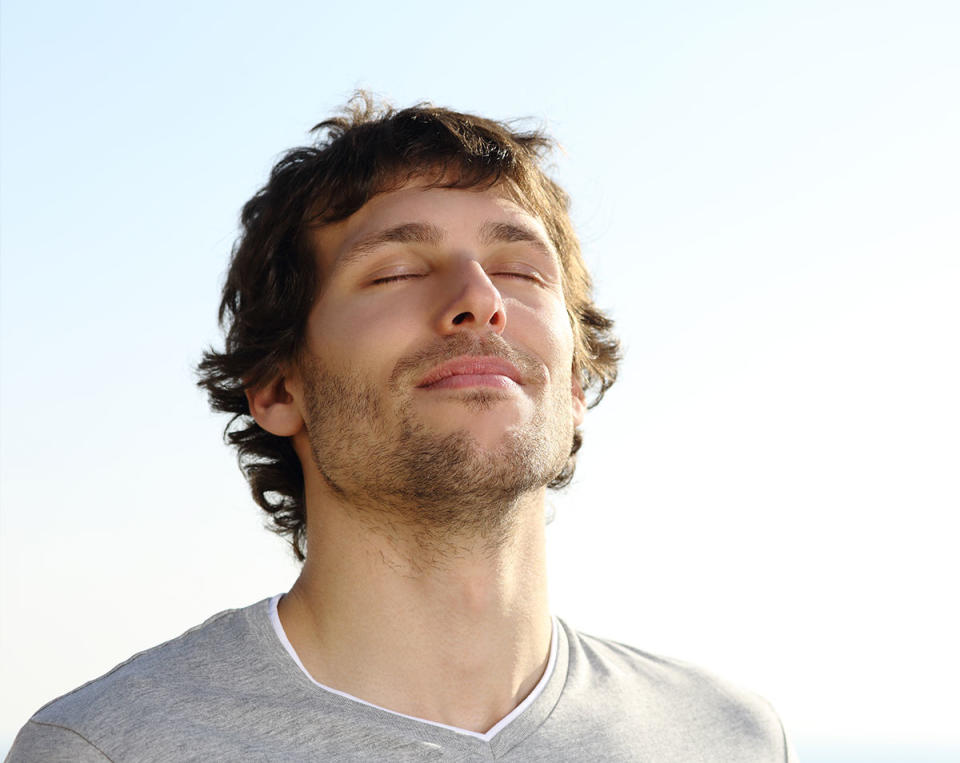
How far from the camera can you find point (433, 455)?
2.72 metres

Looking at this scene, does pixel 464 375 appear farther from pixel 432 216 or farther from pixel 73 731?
pixel 73 731

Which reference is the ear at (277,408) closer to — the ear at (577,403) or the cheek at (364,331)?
the cheek at (364,331)

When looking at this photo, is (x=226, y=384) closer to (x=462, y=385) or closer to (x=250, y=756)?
(x=462, y=385)

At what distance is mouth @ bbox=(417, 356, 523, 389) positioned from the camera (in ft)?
9.09

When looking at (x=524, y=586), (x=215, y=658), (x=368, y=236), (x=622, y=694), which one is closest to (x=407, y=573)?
(x=524, y=586)

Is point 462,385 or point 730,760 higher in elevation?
point 462,385

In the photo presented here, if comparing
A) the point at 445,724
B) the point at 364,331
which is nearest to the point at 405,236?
the point at 364,331

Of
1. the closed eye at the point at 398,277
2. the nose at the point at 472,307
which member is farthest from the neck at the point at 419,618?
the closed eye at the point at 398,277

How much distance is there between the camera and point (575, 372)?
3.70m

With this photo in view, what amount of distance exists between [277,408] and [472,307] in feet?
2.81

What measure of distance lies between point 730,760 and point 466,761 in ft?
2.89

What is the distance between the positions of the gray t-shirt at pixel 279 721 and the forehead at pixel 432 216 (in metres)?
1.11

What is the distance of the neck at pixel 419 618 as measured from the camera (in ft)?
8.87

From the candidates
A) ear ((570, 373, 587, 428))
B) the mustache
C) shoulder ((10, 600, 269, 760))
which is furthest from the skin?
ear ((570, 373, 587, 428))
